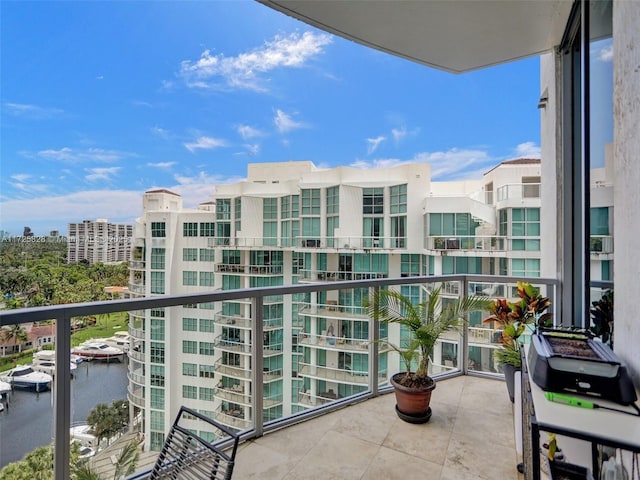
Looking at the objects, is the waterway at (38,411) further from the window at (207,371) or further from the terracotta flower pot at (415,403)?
the terracotta flower pot at (415,403)

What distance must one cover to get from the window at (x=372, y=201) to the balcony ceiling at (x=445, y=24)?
38.0 ft

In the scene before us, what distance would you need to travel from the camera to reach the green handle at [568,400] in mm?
1074

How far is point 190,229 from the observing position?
15.9 metres

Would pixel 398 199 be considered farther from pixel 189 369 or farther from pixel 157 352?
pixel 157 352

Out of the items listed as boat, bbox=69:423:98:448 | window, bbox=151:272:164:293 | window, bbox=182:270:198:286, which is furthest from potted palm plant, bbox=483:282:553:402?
window, bbox=182:270:198:286

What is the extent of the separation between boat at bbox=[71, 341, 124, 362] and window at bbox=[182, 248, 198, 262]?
47.2 feet

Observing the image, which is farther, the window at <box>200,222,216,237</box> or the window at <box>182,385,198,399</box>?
the window at <box>200,222,216,237</box>

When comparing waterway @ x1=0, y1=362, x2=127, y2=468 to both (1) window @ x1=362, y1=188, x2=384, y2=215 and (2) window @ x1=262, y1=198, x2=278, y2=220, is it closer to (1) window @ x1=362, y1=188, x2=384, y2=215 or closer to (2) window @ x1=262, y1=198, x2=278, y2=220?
(1) window @ x1=362, y1=188, x2=384, y2=215

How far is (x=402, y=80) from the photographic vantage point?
1792 cm

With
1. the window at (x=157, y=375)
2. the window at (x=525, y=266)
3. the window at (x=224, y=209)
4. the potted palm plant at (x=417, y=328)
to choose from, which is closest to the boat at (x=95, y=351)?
the window at (x=157, y=375)

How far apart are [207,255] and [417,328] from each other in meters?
14.8

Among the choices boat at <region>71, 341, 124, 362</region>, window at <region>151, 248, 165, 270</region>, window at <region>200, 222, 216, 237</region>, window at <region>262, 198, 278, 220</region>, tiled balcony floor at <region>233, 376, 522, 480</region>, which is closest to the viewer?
boat at <region>71, 341, 124, 362</region>

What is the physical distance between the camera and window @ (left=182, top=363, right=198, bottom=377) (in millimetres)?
2029

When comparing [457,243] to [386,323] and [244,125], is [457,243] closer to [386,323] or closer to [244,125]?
[386,323]
